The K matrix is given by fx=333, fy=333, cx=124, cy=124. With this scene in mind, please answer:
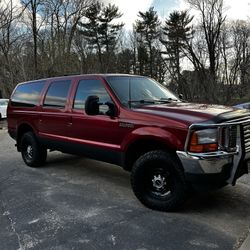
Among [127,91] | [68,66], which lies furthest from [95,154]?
[68,66]

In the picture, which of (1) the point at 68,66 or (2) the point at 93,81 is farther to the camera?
(1) the point at 68,66

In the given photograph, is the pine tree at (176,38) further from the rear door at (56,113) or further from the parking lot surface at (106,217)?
the parking lot surface at (106,217)

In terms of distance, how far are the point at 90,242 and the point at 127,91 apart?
243 cm

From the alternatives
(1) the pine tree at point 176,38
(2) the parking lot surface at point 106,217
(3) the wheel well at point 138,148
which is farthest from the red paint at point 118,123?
(1) the pine tree at point 176,38

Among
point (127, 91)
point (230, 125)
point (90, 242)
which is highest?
point (127, 91)

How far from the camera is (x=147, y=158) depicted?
448cm

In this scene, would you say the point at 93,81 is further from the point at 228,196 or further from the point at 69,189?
the point at 228,196

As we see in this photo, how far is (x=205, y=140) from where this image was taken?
3.96m

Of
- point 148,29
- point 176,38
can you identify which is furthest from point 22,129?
point 148,29

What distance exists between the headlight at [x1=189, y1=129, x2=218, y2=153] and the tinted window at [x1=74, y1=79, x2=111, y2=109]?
165 centimetres

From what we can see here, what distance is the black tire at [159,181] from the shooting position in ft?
13.9

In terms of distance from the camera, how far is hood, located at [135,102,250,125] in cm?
407

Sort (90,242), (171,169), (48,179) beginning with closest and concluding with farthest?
1. (90,242)
2. (171,169)
3. (48,179)

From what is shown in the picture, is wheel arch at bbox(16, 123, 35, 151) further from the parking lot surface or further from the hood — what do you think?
the hood
